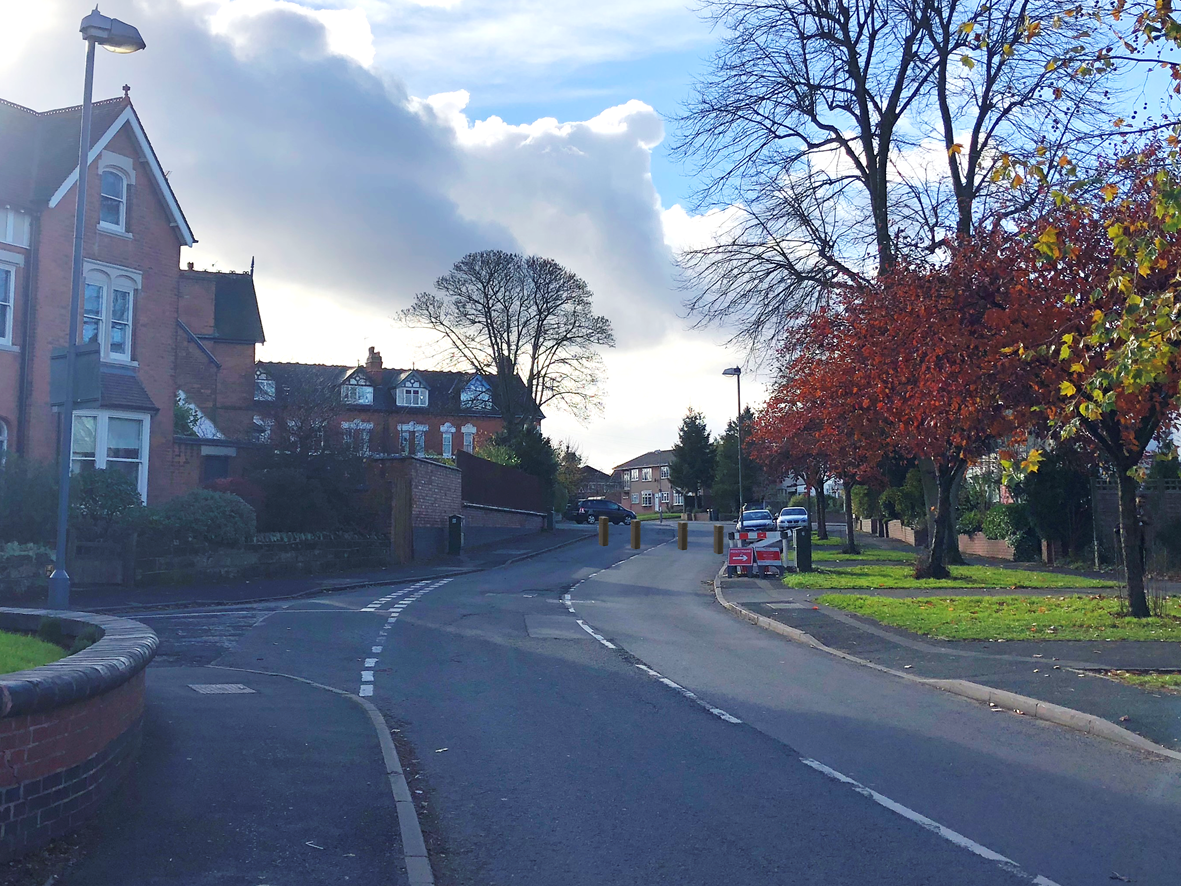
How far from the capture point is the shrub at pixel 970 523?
122 feet

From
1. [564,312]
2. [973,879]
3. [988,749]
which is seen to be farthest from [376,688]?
[564,312]

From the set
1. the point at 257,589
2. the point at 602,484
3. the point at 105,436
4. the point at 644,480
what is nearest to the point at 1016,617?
the point at 257,589

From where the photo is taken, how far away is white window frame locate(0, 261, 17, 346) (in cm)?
2408

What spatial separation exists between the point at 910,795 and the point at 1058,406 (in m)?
9.10

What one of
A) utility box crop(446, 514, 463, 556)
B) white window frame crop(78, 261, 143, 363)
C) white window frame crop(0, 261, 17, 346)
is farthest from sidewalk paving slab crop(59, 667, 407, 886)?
utility box crop(446, 514, 463, 556)

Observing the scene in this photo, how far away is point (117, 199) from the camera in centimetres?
2678

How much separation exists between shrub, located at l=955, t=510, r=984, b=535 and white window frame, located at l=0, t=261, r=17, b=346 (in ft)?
98.2

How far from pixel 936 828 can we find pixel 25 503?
62.4 feet

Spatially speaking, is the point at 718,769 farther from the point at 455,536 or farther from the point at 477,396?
the point at 477,396

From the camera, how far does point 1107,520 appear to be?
2878 cm

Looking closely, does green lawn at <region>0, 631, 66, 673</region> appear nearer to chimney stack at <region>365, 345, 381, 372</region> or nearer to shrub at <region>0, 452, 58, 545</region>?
shrub at <region>0, 452, 58, 545</region>

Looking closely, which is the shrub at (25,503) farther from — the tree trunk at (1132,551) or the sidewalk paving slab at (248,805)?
the tree trunk at (1132,551)

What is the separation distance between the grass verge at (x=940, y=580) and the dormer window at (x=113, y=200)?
19.0 m

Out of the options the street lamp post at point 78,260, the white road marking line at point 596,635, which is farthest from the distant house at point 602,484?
the street lamp post at point 78,260
